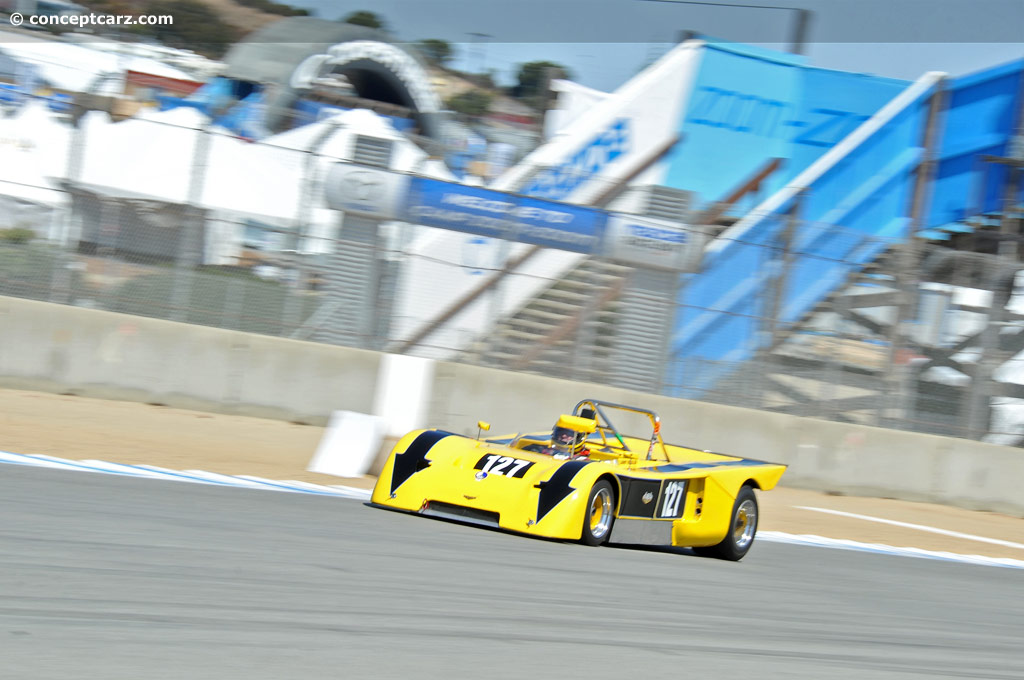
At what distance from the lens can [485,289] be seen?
562 inches

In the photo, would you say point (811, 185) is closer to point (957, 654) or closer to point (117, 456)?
point (117, 456)

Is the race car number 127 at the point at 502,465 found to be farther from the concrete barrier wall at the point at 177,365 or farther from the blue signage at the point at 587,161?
the blue signage at the point at 587,161

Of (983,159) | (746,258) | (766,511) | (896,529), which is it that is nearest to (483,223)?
(746,258)

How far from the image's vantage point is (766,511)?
1249cm

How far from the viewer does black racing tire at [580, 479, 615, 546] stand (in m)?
7.26

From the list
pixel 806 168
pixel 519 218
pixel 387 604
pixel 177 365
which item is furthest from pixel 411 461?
pixel 806 168

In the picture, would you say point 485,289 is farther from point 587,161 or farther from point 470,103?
point 470,103

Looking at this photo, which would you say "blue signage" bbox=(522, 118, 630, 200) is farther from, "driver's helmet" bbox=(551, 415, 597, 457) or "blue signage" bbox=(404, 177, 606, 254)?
"driver's helmet" bbox=(551, 415, 597, 457)

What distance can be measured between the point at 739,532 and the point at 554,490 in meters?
2.06

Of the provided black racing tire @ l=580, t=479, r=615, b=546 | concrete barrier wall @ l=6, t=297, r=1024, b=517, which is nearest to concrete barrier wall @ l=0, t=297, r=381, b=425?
concrete barrier wall @ l=6, t=297, r=1024, b=517

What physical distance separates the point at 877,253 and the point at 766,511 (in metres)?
5.51

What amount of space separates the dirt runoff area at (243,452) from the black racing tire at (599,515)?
121 inches

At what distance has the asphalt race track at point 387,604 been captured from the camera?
3633 millimetres

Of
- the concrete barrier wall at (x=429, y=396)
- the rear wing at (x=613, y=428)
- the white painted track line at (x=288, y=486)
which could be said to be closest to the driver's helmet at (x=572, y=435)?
the rear wing at (x=613, y=428)
